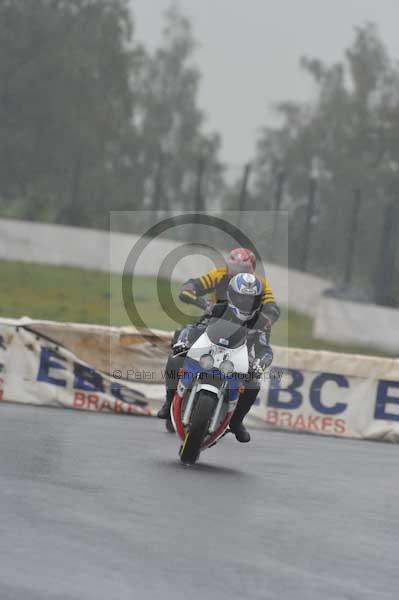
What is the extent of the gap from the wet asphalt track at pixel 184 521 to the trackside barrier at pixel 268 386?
241 centimetres

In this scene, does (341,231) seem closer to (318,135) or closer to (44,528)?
(44,528)

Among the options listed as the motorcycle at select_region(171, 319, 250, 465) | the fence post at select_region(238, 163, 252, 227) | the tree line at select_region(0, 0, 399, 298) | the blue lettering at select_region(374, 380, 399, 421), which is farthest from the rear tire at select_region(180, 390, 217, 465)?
the fence post at select_region(238, 163, 252, 227)

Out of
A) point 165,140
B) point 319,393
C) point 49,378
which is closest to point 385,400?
point 319,393

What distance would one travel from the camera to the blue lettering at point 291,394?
15711 mm

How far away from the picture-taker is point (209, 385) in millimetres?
10531

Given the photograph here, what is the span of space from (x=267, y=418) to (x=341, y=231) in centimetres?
1420

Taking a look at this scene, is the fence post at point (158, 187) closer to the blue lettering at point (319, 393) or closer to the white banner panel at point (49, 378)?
the white banner panel at point (49, 378)

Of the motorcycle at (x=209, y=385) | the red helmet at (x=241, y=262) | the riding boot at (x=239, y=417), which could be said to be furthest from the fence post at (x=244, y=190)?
the motorcycle at (x=209, y=385)

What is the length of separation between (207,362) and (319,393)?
5.27 meters

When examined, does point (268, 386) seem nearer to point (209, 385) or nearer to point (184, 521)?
point (209, 385)

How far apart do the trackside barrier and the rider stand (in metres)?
3.38

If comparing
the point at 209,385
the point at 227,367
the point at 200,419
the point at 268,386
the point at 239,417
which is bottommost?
the point at 268,386

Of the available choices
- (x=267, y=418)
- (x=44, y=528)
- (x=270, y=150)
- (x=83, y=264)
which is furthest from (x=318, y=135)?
(x=44, y=528)

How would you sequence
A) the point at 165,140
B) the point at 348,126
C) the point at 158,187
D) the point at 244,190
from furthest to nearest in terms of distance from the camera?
the point at 165,140, the point at 348,126, the point at 158,187, the point at 244,190
